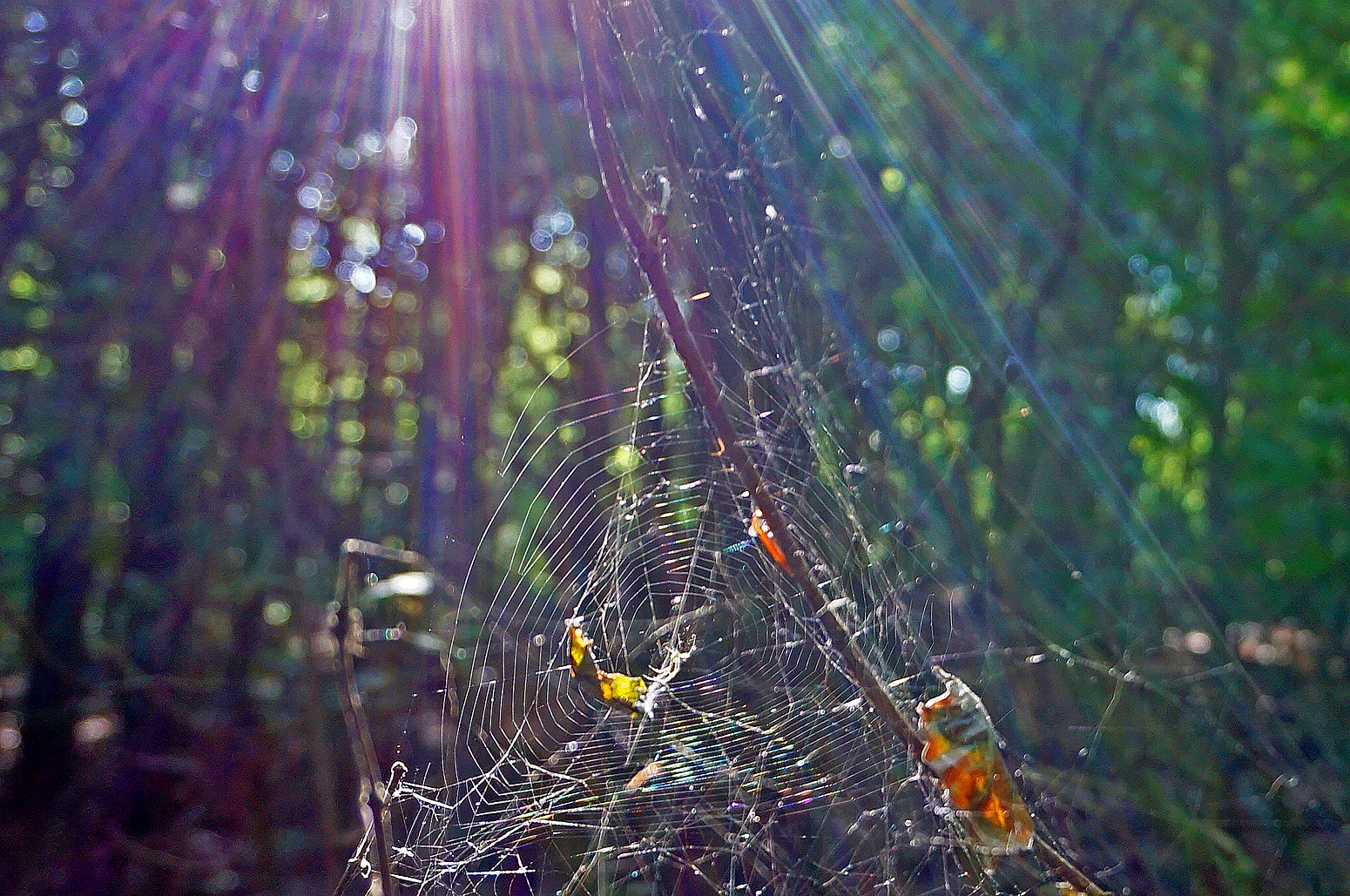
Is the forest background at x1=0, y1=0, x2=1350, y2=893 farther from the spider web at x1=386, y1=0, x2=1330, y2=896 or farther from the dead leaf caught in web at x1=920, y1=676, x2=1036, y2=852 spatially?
the dead leaf caught in web at x1=920, y1=676, x2=1036, y2=852

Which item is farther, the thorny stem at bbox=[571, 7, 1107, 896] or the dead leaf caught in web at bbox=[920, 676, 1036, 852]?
the dead leaf caught in web at bbox=[920, 676, 1036, 852]

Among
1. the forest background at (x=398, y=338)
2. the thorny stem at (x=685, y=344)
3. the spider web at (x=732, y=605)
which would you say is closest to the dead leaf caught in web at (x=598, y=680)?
the spider web at (x=732, y=605)

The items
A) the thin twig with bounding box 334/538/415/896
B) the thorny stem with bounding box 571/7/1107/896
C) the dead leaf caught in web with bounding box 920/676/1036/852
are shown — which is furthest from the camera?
the dead leaf caught in web with bounding box 920/676/1036/852

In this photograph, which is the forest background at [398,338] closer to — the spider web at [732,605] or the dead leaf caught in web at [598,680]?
the spider web at [732,605]

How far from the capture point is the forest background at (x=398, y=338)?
11.4 ft

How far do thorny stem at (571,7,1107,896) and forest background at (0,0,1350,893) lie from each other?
198 cm

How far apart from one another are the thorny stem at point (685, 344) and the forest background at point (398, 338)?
198 centimetres

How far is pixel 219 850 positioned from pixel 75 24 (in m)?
2.96

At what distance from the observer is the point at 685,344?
1.14 m

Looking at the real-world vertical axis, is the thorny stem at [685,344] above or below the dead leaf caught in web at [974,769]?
above

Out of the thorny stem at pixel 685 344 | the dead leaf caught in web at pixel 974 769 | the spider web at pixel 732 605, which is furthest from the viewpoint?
the spider web at pixel 732 605

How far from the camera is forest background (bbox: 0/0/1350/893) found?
3467mm

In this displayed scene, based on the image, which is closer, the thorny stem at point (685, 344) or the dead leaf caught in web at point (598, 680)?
the thorny stem at point (685, 344)

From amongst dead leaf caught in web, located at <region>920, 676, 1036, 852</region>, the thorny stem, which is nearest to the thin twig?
the thorny stem
